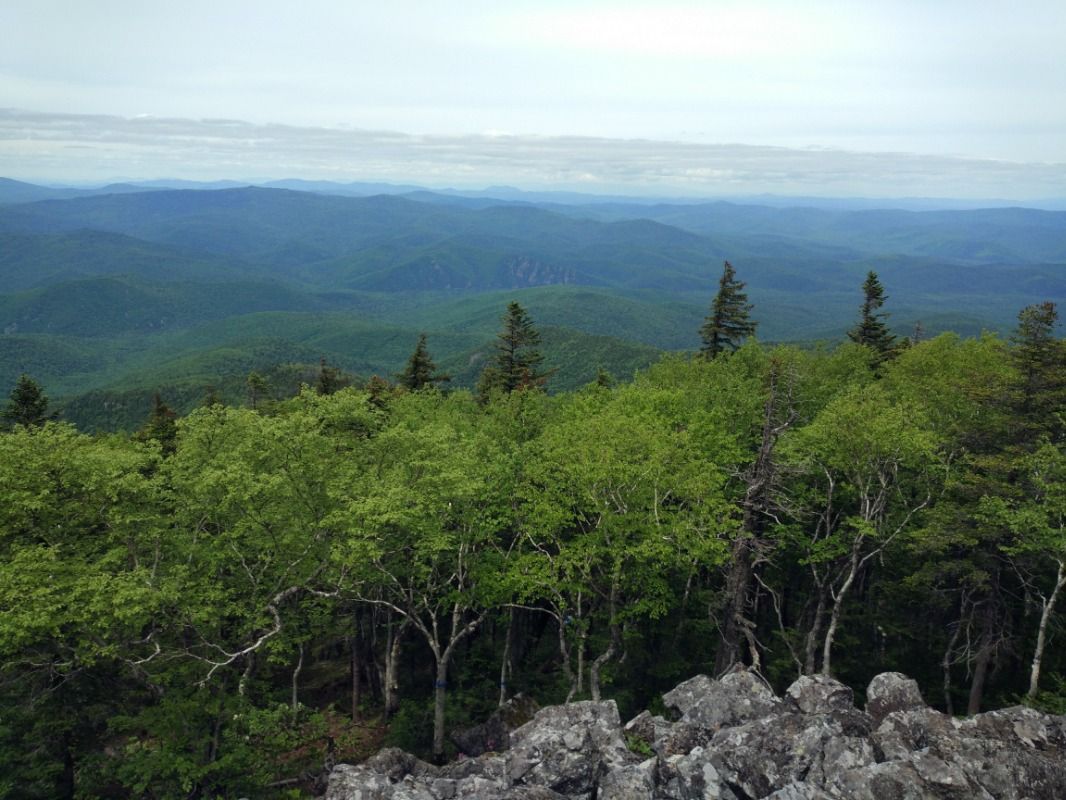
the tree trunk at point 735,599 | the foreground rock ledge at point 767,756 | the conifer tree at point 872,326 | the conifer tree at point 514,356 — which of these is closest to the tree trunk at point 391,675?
the foreground rock ledge at point 767,756

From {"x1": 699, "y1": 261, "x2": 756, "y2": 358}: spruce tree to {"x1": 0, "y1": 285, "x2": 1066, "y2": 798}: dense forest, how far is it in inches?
955

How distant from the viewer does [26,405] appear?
159 feet

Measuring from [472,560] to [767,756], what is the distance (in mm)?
11422

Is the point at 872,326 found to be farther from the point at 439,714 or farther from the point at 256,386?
the point at 256,386

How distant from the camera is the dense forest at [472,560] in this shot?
2002 cm

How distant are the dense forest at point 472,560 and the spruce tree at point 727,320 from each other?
24.3 m

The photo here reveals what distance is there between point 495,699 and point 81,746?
48.7ft

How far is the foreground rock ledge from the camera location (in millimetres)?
14398

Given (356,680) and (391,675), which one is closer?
(391,675)

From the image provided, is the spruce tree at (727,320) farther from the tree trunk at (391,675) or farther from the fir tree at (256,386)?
the fir tree at (256,386)

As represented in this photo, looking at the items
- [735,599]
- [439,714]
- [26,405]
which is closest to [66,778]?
[439,714]

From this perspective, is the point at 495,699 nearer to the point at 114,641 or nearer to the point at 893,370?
the point at 114,641

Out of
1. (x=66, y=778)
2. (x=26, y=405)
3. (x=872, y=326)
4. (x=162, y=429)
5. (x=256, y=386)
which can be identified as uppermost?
(x=872, y=326)

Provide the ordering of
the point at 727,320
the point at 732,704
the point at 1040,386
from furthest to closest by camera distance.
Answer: the point at 727,320 → the point at 1040,386 → the point at 732,704
